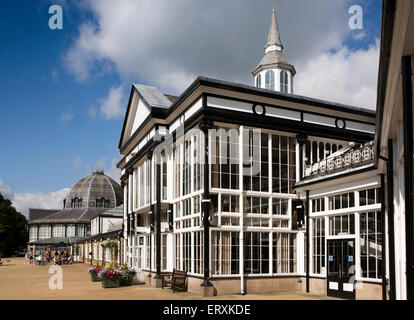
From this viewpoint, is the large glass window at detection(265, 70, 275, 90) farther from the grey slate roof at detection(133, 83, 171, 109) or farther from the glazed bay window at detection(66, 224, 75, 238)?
the glazed bay window at detection(66, 224, 75, 238)

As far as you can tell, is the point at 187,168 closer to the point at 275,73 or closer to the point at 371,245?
the point at 371,245

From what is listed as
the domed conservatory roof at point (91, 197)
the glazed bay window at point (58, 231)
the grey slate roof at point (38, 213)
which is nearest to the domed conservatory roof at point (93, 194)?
the domed conservatory roof at point (91, 197)

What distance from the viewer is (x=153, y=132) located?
2216 cm

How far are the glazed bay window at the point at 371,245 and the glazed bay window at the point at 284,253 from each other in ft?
13.6

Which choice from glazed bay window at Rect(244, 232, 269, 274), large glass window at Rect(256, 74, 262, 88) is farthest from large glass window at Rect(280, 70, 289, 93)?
glazed bay window at Rect(244, 232, 269, 274)

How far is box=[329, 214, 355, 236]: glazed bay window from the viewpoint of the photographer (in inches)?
583

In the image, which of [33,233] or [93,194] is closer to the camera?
[33,233]

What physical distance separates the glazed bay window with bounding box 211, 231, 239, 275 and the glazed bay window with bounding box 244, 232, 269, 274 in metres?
0.44

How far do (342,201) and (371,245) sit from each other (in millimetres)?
2013

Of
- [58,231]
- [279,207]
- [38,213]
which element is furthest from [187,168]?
[38,213]

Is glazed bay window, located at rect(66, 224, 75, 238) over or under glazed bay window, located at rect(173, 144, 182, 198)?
under

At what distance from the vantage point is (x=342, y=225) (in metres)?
15.3

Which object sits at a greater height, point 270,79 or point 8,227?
point 270,79
